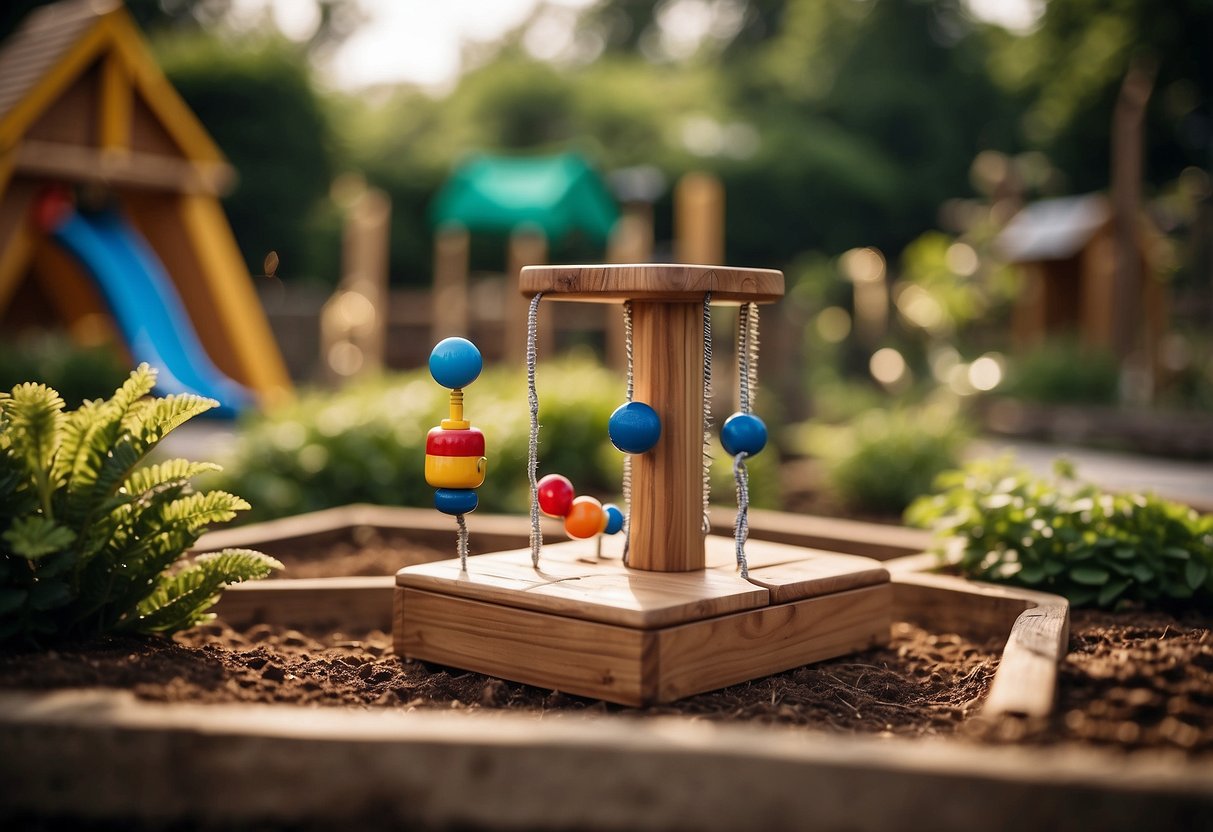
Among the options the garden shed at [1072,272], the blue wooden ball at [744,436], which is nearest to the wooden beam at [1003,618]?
the blue wooden ball at [744,436]

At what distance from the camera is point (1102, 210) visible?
18234mm

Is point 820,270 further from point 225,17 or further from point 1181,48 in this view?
point 225,17

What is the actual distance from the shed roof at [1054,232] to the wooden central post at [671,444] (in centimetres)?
1504

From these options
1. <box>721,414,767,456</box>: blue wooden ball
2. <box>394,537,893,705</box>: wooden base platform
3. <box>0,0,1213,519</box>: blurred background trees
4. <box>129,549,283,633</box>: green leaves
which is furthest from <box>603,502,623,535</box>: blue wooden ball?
<box>0,0,1213,519</box>: blurred background trees

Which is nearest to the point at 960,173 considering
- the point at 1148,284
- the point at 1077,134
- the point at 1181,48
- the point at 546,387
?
the point at 1077,134

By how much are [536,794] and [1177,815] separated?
3.15ft

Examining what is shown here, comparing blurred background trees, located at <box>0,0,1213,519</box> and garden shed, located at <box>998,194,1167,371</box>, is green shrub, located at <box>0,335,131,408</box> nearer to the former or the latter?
blurred background trees, located at <box>0,0,1213,519</box>

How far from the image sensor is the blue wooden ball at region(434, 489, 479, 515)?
3041 mm

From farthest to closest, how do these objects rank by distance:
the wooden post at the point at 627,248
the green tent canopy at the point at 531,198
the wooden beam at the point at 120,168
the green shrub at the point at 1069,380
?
the green tent canopy at the point at 531,198, the green shrub at the point at 1069,380, the wooden post at the point at 627,248, the wooden beam at the point at 120,168

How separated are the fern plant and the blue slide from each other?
7.50 meters

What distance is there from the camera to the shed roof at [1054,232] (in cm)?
1820

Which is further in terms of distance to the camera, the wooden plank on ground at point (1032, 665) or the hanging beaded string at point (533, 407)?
the hanging beaded string at point (533, 407)

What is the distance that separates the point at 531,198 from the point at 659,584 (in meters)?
11.8

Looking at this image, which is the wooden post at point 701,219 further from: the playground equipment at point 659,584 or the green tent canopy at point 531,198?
the playground equipment at point 659,584
